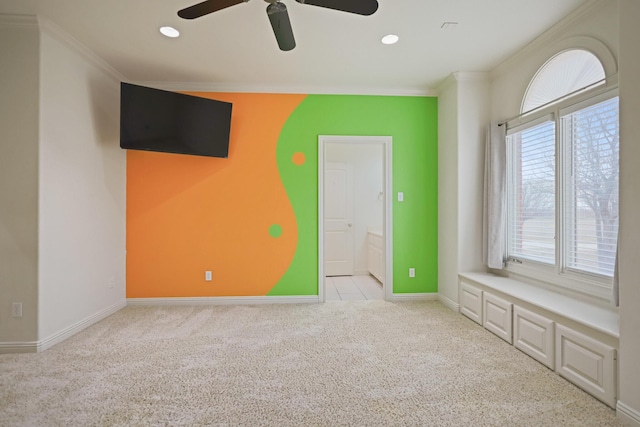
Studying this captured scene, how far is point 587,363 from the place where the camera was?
2.04 meters

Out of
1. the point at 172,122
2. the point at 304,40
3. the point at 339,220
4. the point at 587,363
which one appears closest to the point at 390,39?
the point at 304,40

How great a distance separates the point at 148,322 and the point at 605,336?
3853mm

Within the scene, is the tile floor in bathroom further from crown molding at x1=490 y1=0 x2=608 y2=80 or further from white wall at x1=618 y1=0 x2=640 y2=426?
crown molding at x1=490 y1=0 x2=608 y2=80

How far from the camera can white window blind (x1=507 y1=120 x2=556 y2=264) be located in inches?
114

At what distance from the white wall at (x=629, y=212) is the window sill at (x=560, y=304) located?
0.17 meters

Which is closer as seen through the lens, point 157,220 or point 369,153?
point 157,220

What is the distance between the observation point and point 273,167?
3998mm

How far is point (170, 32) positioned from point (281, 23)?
137 cm

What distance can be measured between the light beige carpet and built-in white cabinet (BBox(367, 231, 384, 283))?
201 cm

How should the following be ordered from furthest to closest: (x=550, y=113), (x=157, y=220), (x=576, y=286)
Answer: (x=157, y=220) → (x=550, y=113) → (x=576, y=286)

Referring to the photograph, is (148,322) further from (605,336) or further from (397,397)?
(605,336)

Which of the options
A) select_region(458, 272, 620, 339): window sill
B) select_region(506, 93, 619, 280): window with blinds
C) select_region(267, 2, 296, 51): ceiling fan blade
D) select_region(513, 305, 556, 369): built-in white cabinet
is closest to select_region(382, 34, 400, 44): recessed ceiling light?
select_region(267, 2, 296, 51): ceiling fan blade

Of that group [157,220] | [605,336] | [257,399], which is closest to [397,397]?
[257,399]

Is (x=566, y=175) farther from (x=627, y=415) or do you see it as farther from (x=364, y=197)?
(x=364, y=197)
